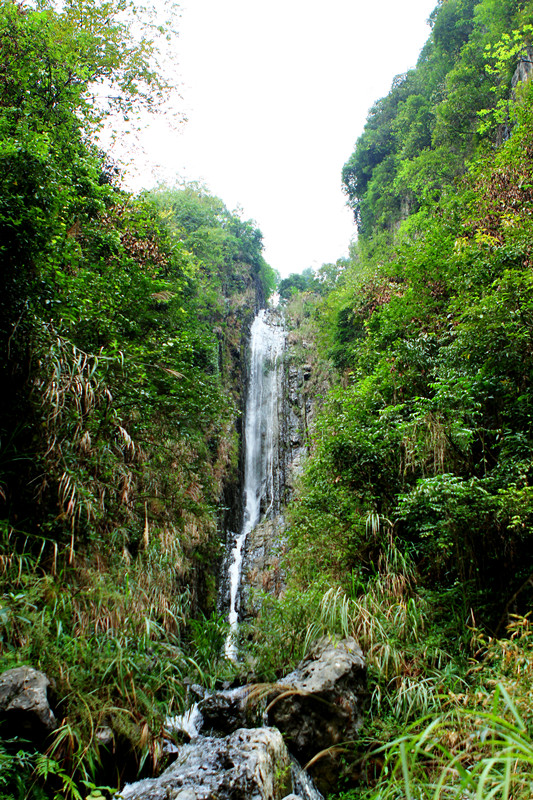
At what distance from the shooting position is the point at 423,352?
6770 mm

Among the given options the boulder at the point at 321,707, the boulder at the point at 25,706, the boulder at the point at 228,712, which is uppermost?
the boulder at the point at 25,706

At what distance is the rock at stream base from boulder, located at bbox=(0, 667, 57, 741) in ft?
2.28

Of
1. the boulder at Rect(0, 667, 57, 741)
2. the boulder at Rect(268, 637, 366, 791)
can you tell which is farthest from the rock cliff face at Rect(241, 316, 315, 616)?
the boulder at Rect(0, 667, 57, 741)

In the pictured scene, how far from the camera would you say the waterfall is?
13523mm

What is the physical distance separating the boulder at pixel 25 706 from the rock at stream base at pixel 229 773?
27.3 inches

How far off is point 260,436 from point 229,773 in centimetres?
1470

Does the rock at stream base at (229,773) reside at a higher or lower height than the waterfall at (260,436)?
lower

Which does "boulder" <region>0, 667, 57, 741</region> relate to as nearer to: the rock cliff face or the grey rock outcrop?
the grey rock outcrop

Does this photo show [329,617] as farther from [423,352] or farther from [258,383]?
[258,383]

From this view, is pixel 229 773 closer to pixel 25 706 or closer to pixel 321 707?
pixel 321 707

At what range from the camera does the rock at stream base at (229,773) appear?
2.64m

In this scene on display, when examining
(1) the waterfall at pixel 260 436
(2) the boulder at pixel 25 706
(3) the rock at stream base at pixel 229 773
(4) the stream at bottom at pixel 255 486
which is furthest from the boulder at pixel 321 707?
(1) the waterfall at pixel 260 436

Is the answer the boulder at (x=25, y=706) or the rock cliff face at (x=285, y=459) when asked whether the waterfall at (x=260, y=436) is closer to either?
the rock cliff face at (x=285, y=459)

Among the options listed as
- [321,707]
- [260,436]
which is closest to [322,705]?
[321,707]
